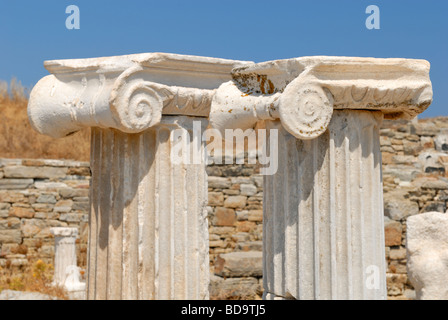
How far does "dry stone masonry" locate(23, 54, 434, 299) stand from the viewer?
3369mm

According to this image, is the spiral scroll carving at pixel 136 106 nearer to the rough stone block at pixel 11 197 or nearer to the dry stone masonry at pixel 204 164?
the dry stone masonry at pixel 204 164

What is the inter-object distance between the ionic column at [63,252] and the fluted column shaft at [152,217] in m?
5.89

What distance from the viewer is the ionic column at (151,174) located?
411 centimetres

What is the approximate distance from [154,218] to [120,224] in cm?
24

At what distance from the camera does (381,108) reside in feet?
11.3

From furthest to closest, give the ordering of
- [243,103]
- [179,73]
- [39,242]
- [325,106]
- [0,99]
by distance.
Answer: [0,99], [39,242], [179,73], [243,103], [325,106]

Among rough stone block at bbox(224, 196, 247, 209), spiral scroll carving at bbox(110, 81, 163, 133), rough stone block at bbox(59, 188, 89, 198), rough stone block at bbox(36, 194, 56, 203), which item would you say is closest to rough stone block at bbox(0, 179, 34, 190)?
→ rough stone block at bbox(36, 194, 56, 203)

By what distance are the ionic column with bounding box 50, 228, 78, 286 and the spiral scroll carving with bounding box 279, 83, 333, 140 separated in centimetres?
736

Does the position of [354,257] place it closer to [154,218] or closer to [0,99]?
[154,218]

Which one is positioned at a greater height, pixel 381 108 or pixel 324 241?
pixel 381 108

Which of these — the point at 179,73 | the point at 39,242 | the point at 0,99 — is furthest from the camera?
the point at 0,99

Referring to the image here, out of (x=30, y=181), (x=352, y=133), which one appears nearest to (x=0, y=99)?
(x=30, y=181)

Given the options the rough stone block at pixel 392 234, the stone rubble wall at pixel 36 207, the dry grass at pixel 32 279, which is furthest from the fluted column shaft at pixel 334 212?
the stone rubble wall at pixel 36 207

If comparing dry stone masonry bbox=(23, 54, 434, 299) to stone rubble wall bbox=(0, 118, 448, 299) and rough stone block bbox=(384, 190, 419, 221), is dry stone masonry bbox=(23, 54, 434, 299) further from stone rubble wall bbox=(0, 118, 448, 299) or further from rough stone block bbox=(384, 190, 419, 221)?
stone rubble wall bbox=(0, 118, 448, 299)
